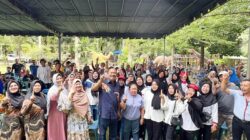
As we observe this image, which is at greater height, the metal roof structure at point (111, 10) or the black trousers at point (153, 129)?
the metal roof structure at point (111, 10)

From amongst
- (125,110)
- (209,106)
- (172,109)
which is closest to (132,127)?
(125,110)

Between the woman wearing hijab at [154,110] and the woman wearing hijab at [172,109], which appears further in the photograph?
the woman wearing hijab at [154,110]

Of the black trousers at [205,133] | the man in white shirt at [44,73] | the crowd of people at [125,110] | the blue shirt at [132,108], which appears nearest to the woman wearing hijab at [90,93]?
the crowd of people at [125,110]

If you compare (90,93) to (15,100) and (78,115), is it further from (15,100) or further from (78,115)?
(15,100)

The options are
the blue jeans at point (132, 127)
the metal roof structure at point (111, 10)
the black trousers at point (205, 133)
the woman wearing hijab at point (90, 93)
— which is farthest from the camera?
the metal roof structure at point (111, 10)

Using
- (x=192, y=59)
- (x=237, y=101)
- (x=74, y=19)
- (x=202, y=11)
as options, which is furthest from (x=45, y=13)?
(x=192, y=59)

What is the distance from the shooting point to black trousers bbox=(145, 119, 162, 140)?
5.02 metres

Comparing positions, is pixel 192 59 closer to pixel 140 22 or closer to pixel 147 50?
pixel 147 50

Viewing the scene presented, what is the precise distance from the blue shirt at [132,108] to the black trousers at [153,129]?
248 millimetres

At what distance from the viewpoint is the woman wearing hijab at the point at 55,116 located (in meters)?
4.34

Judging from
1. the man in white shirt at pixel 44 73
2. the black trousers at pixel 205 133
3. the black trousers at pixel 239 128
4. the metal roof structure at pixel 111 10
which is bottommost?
the black trousers at pixel 205 133

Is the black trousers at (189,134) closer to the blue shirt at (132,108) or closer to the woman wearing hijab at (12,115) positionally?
the blue shirt at (132,108)

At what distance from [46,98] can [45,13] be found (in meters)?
5.59

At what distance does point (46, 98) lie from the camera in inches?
176
